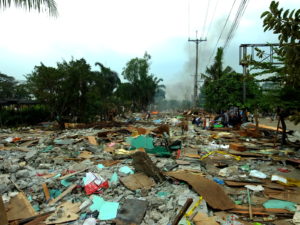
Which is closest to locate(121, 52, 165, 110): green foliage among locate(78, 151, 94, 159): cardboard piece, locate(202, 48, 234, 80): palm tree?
locate(202, 48, 234, 80): palm tree

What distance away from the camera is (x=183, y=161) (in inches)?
202

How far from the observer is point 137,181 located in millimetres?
3744

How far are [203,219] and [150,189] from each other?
113 centimetres

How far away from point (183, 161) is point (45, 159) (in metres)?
3.77

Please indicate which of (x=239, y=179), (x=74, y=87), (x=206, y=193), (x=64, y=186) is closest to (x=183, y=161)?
(x=239, y=179)

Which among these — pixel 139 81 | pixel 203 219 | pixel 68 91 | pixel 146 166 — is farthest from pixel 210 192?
pixel 139 81

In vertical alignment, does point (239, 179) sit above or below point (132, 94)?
below

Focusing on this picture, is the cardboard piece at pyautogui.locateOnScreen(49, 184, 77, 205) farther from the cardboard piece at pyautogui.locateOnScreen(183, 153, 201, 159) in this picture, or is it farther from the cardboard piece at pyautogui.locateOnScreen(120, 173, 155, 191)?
the cardboard piece at pyautogui.locateOnScreen(183, 153, 201, 159)

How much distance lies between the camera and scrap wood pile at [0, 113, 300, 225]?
9.07 feet

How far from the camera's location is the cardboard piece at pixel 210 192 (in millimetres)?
2985

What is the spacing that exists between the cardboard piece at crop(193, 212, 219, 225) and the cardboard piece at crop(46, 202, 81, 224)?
1.70m

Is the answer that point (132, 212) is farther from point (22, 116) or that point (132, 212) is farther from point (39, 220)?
point (22, 116)

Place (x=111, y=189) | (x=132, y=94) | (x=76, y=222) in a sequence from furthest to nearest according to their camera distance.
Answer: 1. (x=132, y=94)
2. (x=111, y=189)
3. (x=76, y=222)

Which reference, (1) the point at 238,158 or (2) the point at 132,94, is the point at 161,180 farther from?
(2) the point at 132,94
